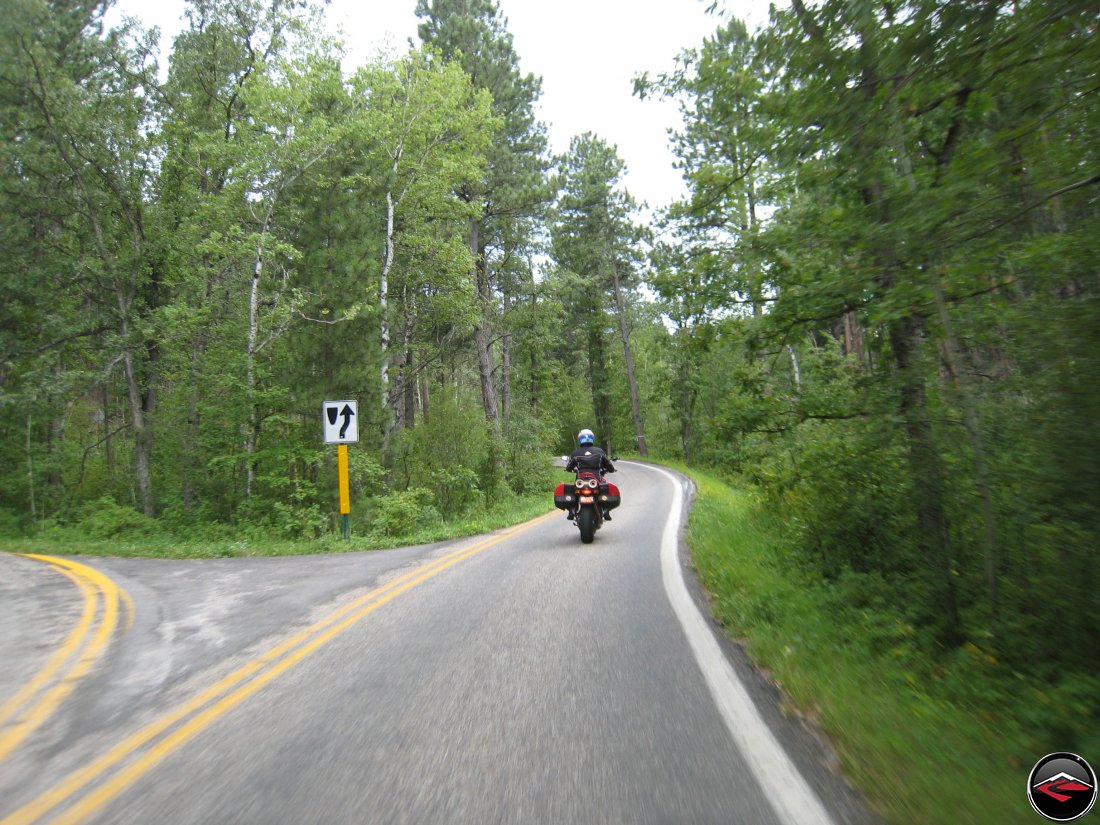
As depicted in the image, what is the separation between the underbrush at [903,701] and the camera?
8.17ft

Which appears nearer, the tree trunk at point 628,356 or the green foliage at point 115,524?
the green foliage at point 115,524

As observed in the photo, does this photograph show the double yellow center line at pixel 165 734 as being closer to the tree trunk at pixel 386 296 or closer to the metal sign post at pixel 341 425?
the metal sign post at pixel 341 425

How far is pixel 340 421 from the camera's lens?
11672 millimetres

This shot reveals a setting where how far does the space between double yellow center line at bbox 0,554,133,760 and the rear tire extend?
19.8 feet

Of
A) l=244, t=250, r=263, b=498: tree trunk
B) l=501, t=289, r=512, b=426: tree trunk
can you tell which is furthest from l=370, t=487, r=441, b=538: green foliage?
l=501, t=289, r=512, b=426: tree trunk

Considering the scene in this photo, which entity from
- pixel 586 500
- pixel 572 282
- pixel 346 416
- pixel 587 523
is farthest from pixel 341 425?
pixel 572 282

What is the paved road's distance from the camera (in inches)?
101

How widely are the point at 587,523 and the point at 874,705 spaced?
6.51 m

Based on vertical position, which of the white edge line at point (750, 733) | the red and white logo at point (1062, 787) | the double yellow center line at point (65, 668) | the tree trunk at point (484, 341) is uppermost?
the tree trunk at point (484, 341)

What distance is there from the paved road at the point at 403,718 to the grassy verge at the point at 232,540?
4.27 meters

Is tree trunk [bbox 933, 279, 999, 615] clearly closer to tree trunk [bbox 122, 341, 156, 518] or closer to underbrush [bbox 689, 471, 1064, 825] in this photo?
underbrush [bbox 689, 471, 1064, 825]

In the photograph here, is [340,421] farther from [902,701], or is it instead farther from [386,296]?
[902,701]

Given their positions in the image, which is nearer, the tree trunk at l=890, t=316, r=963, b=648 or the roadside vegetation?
the roadside vegetation

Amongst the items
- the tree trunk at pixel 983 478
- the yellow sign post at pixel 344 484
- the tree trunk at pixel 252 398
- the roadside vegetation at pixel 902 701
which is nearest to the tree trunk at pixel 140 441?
the tree trunk at pixel 252 398
